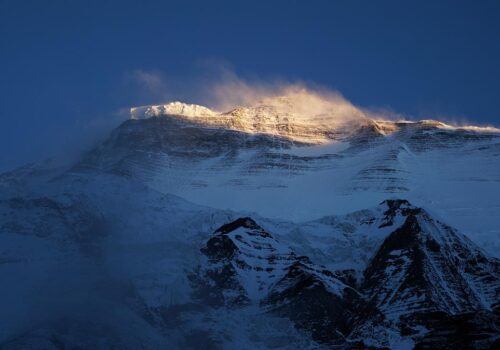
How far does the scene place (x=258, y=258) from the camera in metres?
120

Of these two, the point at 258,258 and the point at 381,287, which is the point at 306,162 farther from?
the point at 381,287

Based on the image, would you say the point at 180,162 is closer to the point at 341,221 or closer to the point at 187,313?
the point at 341,221

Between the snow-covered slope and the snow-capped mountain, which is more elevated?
the snow-covered slope

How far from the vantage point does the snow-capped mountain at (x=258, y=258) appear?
103000mm

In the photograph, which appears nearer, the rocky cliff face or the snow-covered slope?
the rocky cliff face

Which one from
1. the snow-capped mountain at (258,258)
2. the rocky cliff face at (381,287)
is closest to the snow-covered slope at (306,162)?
the snow-capped mountain at (258,258)

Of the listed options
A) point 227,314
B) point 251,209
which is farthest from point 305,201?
point 227,314

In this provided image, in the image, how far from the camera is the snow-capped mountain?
103 meters

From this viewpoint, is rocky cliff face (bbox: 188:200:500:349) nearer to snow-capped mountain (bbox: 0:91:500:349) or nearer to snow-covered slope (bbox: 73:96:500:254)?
snow-capped mountain (bbox: 0:91:500:349)

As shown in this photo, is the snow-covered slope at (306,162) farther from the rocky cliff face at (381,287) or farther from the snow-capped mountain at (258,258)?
the rocky cliff face at (381,287)

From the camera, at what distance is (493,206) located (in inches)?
5536

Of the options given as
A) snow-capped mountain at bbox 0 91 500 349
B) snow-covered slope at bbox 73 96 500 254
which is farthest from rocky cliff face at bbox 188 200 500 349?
snow-covered slope at bbox 73 96 500 254

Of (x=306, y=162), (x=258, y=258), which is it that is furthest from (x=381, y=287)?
(x=306, y=162)

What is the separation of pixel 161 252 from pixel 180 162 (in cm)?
5402
